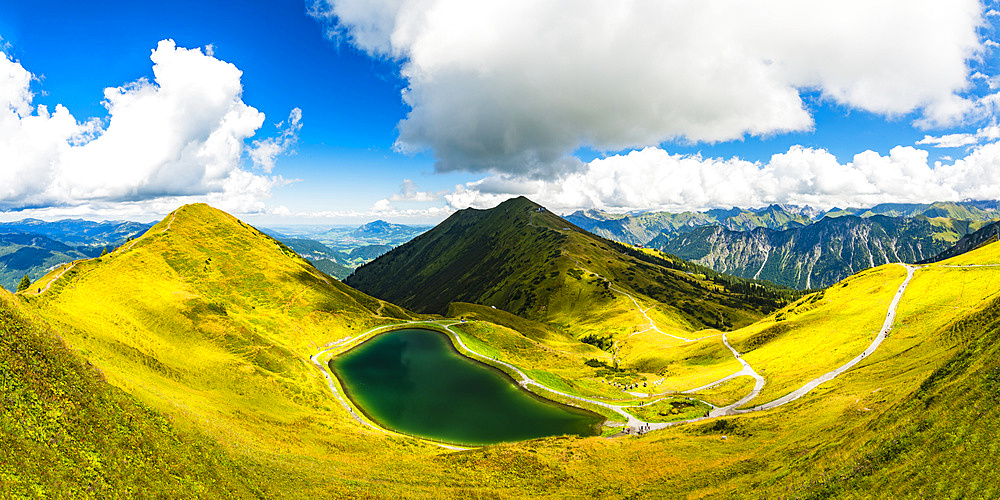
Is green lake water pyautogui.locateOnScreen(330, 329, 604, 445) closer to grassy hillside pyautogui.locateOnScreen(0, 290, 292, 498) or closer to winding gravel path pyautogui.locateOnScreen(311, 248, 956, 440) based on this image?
winding gravel path pyautogui.locateOnScreen(311, 248, 956, 440)

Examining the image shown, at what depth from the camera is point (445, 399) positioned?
9256cm

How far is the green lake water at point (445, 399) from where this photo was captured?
79.5m

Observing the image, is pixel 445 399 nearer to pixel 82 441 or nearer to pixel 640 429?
pixel 640 429

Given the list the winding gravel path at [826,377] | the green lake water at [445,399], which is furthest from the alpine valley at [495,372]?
the green lake water at [445,399]

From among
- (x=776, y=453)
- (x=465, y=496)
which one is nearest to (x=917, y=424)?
(x=776, y=453)

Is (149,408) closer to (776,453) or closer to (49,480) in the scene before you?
(49,480)

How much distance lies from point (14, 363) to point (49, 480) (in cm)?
1547

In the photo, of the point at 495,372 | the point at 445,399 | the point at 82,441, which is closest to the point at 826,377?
the point at 495,372

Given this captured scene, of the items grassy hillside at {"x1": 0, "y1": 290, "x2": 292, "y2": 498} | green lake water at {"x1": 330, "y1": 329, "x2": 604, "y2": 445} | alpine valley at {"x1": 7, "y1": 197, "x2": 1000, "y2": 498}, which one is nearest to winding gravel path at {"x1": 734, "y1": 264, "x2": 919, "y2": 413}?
alpine valley at {"x1": 7, "y1": 197, "x2": 1000, "y2": 498}

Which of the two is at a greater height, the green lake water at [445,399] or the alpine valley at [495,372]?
the alpine valley at [495,372]

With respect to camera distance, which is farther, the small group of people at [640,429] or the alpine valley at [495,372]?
the small group of people at [640,429]

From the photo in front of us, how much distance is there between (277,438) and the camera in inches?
2008

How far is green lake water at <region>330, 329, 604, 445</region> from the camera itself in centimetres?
7950

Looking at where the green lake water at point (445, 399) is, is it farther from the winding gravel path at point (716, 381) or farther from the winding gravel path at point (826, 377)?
the winding gravel path at point (826, 377)
